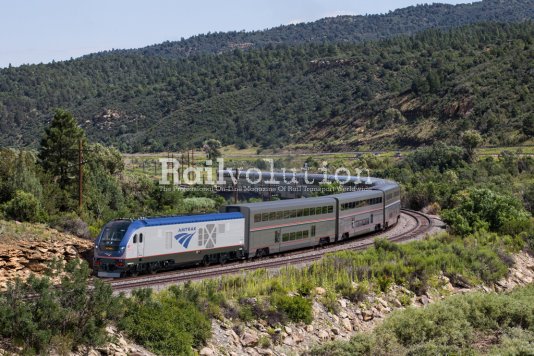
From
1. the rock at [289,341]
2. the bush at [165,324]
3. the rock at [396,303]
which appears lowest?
the rock at [396,303]

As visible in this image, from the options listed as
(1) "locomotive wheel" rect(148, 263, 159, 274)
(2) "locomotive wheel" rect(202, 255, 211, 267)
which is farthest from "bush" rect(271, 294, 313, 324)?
(2) "locomotive wheel" rect(202, 255, 211, 267)

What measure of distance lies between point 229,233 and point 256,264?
213cm

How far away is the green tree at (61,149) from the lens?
5528 cm

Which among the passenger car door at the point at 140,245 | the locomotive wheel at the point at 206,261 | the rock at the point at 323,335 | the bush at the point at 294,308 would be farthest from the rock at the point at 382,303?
the passenger car door at the point at 140,245

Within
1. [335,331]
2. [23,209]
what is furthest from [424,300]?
[23,209]

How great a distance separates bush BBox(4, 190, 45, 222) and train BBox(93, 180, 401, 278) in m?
10.4

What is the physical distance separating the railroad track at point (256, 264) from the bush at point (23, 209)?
11548 millimetres

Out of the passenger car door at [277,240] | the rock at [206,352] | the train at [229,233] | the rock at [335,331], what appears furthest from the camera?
the passenger car door at [277,240]

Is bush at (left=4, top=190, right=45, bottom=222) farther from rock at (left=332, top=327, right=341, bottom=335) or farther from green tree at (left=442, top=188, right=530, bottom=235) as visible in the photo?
green tree at (left=442, top=188, right=530, bottom=235)

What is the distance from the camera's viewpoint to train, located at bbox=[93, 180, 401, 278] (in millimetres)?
30141

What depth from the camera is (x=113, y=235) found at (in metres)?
30.2

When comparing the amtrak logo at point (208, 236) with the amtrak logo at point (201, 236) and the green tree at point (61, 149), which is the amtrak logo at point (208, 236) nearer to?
the amtrak logo at point (201, 236)

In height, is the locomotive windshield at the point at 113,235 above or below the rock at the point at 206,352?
above

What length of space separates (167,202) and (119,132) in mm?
139560
